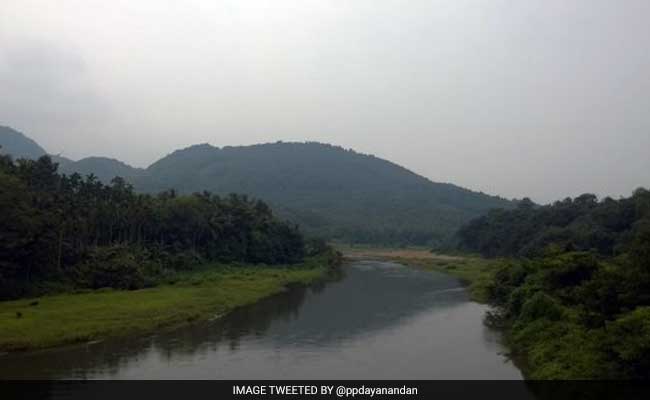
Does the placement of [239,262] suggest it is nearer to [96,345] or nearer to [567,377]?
[96,345]

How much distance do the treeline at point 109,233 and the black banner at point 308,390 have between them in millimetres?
18711

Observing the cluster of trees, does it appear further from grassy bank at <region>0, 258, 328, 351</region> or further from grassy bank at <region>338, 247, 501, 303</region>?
grassy bank at <region>0, 258, 328, 351</region>

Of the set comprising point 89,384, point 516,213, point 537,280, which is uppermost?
point 516,213

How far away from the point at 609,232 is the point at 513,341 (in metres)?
42.2

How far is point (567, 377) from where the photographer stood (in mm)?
21594

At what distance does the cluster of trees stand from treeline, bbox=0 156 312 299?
3190 cm

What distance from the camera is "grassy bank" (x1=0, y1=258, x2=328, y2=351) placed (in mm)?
29688

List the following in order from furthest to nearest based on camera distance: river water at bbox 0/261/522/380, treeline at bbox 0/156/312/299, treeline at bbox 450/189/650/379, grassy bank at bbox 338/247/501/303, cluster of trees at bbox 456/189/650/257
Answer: cluster of trees at bbox 456/189/650/257, grassy bank at bbox 338/247/501/303, treeline at bbox 0/156/312/299, river water at bbox 0/261/522/380, treeline at bbox 450/189/650/379

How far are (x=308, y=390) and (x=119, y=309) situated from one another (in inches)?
724

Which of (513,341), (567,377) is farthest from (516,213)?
(567,377)

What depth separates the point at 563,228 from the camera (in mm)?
76438

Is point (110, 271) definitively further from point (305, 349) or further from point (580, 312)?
point (580, 312)

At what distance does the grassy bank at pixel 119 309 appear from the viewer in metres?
29.7

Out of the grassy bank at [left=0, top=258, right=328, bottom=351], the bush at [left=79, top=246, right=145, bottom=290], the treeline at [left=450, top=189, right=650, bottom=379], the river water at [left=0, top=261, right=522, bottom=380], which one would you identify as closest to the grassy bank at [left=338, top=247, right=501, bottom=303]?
the treeline at [left=450, top=189, right=650, bottom=379]
